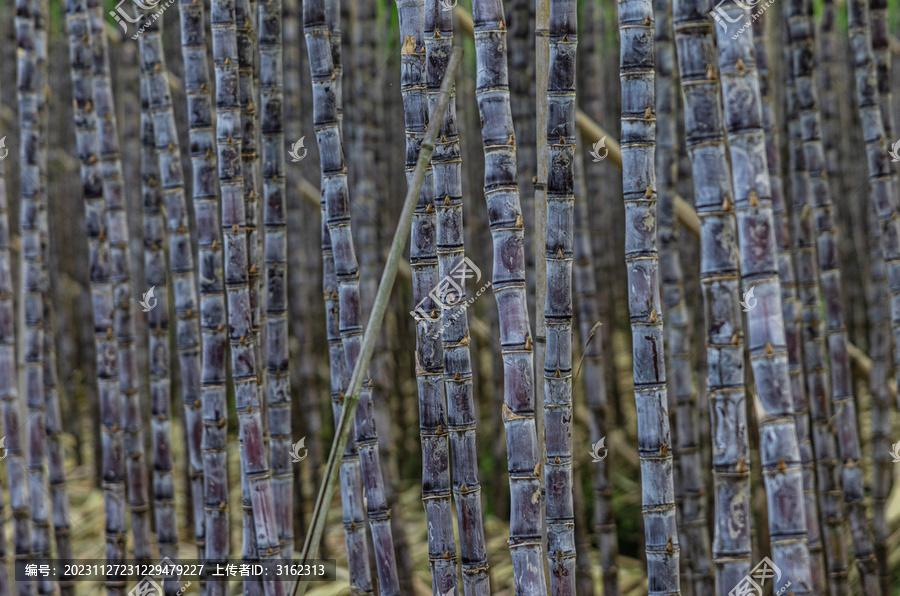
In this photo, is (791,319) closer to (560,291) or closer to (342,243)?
(560,291)

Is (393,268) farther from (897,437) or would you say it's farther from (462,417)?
(897,437)

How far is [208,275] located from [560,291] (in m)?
0.69

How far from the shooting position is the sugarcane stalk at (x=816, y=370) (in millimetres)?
1760

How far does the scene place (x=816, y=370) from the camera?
177 centimetres

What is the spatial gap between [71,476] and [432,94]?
2.86 m

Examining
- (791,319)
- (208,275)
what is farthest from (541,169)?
(791,319)

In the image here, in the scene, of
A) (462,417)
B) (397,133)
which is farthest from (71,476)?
(462,417)

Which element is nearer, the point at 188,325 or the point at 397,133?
the point at 188,325

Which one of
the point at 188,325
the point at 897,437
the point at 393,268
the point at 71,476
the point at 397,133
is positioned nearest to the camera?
the point at 393,268

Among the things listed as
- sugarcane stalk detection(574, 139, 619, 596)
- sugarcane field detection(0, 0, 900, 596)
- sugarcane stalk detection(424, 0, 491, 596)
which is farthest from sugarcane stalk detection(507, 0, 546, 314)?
sugarcane stalk detection(424, 0, 491, 596)

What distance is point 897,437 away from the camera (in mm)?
2996

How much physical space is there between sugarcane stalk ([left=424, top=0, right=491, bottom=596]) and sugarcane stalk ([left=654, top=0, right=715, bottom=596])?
2.40 feet

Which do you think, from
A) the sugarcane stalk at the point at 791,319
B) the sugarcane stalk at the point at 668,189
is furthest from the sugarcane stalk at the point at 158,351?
the sugarcane stalk at the point at 791,319

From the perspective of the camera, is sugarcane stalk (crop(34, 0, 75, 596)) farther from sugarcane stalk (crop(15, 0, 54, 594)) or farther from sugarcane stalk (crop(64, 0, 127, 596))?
sugarcane stalk (crop(64, 0, 127, 596))
